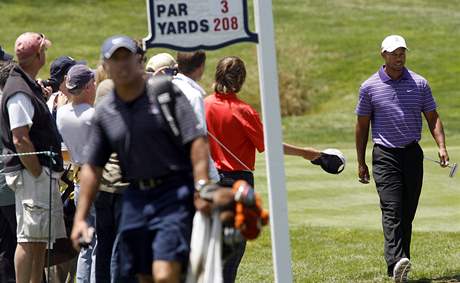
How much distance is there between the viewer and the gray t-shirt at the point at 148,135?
6.70 metres

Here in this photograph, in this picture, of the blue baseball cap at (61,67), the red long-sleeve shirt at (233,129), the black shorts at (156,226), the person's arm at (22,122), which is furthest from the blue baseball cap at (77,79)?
the black shorts at (156,226)

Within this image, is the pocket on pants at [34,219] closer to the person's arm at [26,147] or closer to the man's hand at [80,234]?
the person's arm at [26,147]

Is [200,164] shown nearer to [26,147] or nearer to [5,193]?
[26,147]

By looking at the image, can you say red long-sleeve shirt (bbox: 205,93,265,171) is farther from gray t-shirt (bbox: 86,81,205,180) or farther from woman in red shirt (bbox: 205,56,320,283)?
gray t-shirt (bbox: 86,81,205,180)

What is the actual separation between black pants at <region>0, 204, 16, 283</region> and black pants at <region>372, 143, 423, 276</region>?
3.45m

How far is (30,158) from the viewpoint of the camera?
8.74 meters

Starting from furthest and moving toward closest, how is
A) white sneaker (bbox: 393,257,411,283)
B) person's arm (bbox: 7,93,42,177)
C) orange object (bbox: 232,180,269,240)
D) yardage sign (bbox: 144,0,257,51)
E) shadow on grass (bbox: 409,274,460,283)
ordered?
shadow on grass (bbox: 409,274,460,283) → white sneaker (bbox: 393,257,411,283) → person's arm (bbox: 7,93,42,177) → yardage sign (bbox: 144,0,257,51) → orange object (bbox: 232,180,269,240)

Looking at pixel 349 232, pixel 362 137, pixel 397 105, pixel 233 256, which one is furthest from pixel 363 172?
pixel 349 232

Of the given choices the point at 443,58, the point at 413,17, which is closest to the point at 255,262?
the point at 443,58

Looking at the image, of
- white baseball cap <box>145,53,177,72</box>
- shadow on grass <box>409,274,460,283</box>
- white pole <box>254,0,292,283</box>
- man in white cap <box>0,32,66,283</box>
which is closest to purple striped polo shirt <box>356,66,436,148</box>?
shadow on grass <box>409,274,460,283</box>

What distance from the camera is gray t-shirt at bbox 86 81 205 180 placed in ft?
22.0

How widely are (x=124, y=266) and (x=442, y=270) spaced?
511cm

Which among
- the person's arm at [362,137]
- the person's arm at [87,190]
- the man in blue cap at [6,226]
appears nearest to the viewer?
the person's arm at [87,190]

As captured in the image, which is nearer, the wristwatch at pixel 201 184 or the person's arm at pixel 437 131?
the wristwatch at pixel 201 184
